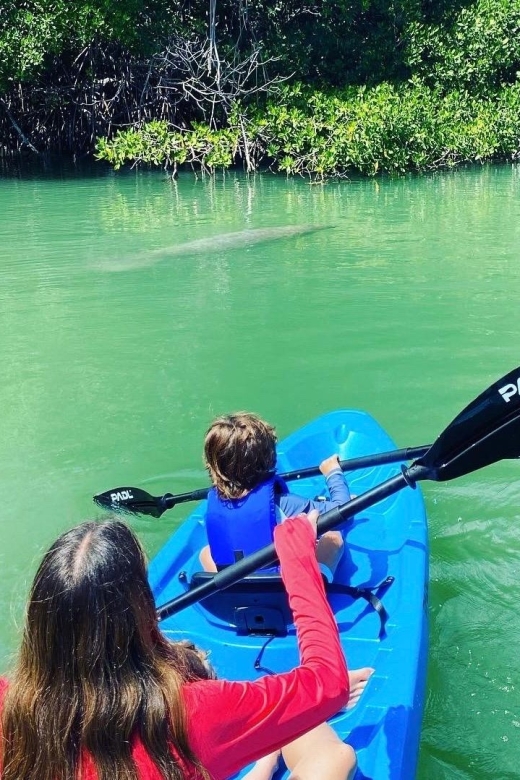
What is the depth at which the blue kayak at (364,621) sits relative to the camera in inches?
92.1

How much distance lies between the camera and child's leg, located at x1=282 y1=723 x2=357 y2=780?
2.06 metres

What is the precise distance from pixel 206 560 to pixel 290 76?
53.6 feet

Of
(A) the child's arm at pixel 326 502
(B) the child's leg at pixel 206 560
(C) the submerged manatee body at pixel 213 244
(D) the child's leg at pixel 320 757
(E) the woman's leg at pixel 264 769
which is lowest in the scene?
(E) the woman's leg at pixel 264 769

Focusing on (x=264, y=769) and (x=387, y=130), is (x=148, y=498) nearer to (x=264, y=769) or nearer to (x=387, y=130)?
(x=264, y=769)

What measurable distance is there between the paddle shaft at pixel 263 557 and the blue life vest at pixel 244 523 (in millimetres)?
301

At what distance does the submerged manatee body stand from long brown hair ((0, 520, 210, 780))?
25.9 ft

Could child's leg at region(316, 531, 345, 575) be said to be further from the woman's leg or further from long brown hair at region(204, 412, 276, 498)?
the woman's leg

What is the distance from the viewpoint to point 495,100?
1839 cm

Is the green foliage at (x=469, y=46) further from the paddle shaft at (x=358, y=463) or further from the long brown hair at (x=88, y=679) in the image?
the long brown hair at (x=88, y=679)

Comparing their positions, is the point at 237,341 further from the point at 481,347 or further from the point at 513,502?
the point at 513,502

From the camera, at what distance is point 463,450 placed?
2701 millimetres

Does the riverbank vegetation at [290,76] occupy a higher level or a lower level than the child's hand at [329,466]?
higher

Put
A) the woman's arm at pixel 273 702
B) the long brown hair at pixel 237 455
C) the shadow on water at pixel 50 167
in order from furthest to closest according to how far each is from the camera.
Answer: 1. the shadow on water at pixel 50 167
2. the long brown hair at pixel 237 455
3. the woman's arm at pixel 273 702

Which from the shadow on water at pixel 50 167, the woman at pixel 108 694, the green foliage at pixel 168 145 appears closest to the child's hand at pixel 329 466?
the woman at pixel 108 694
